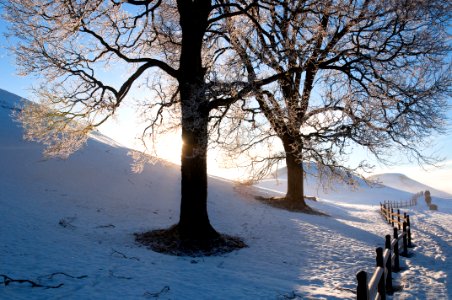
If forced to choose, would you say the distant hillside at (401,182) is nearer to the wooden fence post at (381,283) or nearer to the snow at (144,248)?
the snow at (144,248)

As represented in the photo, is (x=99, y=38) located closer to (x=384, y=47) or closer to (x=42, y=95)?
(x=42, y=95)

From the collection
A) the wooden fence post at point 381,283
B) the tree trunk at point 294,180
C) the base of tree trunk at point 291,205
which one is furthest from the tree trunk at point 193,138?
the tree trunk at point 294,180

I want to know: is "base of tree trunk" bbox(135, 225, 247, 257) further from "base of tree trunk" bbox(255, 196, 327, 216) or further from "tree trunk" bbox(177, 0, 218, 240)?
"base of tree trunk" bbox(255, 196, 327, 216)

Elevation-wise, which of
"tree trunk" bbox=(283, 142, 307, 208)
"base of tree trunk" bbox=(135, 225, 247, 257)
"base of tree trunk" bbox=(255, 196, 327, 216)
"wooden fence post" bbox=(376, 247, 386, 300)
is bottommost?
"base of tree trunk" bbox=(135, 225, 247, 257)

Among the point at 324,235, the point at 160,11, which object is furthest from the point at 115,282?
the point at 160,11

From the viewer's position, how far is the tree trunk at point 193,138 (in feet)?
35.3

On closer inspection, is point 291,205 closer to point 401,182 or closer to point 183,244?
point 183,244

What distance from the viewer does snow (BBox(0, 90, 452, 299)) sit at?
6901 millimetres

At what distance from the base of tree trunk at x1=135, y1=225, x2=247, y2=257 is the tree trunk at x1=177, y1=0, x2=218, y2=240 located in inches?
7.6

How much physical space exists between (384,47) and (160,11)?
30.0 ft

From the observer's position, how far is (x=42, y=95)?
12.2m

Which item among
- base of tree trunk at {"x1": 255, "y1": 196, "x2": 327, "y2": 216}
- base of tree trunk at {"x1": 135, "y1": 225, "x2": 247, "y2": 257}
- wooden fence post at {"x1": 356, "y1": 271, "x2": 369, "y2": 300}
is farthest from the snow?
wooden fence post at {"x1": 356, "y1": 271, "x2": 369, "y2": 300}

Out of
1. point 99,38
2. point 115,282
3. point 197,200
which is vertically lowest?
point 115,282

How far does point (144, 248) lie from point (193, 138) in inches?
137
